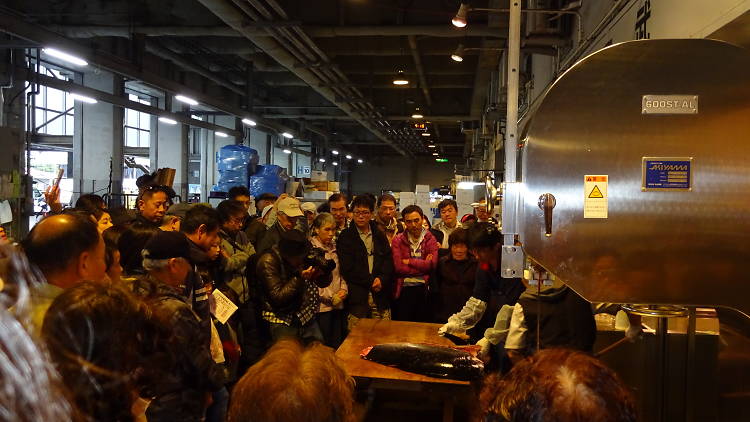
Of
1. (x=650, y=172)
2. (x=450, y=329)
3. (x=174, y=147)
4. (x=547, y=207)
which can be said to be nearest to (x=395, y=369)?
(x=450, y=329)

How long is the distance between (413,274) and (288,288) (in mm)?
1235

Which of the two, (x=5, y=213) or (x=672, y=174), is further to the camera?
(x=5, y=213)

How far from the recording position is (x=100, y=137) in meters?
9.50

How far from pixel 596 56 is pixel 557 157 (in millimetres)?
256

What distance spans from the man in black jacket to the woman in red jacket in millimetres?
80

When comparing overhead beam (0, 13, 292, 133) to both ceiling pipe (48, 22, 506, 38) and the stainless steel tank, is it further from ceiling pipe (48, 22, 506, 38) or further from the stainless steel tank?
the stainless steel tank

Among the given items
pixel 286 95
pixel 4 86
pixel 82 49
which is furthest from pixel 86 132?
pixel 286 95

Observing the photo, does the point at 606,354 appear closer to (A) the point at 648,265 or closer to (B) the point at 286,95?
(A) the point at 648,265

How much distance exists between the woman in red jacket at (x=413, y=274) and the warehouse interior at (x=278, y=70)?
1.18 meters

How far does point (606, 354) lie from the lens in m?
1.95

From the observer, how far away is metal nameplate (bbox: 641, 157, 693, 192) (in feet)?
4.17

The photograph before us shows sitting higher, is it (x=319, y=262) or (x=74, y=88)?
(x=74, y=88)

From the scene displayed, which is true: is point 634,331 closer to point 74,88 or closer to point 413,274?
point 413,274

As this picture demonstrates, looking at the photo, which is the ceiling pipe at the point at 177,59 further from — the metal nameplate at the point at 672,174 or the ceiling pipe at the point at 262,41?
the metal nameplate at the point at 672,174
